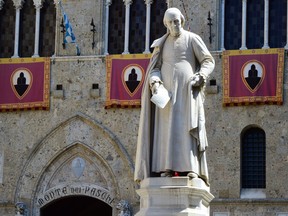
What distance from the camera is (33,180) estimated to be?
3041 cm

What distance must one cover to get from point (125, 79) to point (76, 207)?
4877 millimetres

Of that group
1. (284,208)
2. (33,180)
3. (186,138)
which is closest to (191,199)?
(186,138)

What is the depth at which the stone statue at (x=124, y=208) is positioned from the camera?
2911cm

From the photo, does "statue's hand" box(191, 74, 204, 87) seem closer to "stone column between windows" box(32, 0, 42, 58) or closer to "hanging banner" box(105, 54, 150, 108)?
"hanging banner" box(105, 54, 150, 108)

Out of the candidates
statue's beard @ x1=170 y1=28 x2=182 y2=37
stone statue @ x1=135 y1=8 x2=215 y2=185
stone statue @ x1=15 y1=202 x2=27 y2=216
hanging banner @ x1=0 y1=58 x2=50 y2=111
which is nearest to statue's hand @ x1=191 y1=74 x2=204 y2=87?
stone statue @ x1=135 y1=8 x2=215 y2=185

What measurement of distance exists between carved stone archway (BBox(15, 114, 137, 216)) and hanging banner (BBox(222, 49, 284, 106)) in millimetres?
3432

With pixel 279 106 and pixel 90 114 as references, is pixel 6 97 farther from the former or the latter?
pixel 279 106

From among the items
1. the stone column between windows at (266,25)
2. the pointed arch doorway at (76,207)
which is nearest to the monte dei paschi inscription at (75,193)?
the pointed arch doorway at (76,207)

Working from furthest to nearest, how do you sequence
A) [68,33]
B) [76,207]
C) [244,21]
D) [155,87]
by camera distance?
[76,207] < [68,33] < [244,21] < [155,87]

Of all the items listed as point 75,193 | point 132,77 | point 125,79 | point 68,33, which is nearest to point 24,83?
point 68,33

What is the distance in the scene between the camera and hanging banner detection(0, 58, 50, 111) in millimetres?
30547

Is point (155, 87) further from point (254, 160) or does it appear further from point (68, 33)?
point (68, 33)

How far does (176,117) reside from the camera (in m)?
12.0

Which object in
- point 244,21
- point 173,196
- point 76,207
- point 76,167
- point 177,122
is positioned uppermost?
point 244,21
